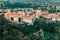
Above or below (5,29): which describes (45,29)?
below

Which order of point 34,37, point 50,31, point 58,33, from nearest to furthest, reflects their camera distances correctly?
point 34,37 < point 58,33 < point 50,31

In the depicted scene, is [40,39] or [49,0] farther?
[49,0]

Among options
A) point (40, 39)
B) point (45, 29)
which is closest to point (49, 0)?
point (45, 29)

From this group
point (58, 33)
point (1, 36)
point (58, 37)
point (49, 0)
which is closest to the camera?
point (1, 36)

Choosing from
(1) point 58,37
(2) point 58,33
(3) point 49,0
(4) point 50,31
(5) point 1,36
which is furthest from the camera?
(3) point 49,0

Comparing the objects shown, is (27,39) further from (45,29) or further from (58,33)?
(45,29)

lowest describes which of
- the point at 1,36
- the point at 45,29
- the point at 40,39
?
the point at 45,29

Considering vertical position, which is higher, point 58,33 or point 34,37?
point 34,37

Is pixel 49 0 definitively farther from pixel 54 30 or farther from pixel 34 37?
pixel 34 37

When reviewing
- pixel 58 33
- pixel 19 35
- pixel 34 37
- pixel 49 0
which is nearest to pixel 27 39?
pixel 19 35
